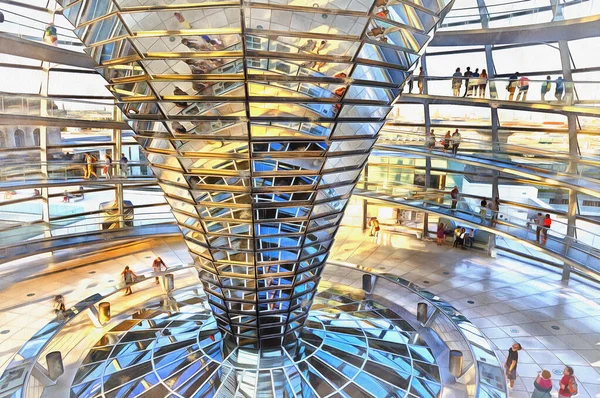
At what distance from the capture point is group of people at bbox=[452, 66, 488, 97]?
63.8 feet

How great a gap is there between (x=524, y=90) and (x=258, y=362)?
14.4m

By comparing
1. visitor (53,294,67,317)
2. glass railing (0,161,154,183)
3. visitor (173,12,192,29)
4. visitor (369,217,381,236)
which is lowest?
visitor (53,294,67,317)

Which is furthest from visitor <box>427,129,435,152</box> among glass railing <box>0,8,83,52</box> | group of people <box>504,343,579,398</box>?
glass railing <box>0,8,83,52</box>

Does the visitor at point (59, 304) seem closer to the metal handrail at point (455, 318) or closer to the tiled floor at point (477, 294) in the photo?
the tiled floor at point (477, 294)

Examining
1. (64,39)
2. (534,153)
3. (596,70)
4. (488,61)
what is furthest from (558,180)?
(64,39)

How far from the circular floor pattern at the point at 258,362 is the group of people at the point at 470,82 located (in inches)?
418

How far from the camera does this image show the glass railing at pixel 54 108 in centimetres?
1802

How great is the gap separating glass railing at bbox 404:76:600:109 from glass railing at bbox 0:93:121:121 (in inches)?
594

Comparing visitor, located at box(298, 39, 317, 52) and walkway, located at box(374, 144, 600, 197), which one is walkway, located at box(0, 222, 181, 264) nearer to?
walkway, located at box(374, 144, 600, 197)

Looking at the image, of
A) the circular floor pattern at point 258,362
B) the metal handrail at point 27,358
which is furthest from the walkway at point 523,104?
the metal handrail at point 27,358

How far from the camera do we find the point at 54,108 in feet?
68.6

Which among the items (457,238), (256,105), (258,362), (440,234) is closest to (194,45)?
(256,105)

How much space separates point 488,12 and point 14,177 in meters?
22.6

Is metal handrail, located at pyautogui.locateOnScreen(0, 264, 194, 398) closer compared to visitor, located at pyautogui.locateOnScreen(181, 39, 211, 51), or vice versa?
visitor, located at pyautogui.locateOnScreen(181, 39, 211, 51)
